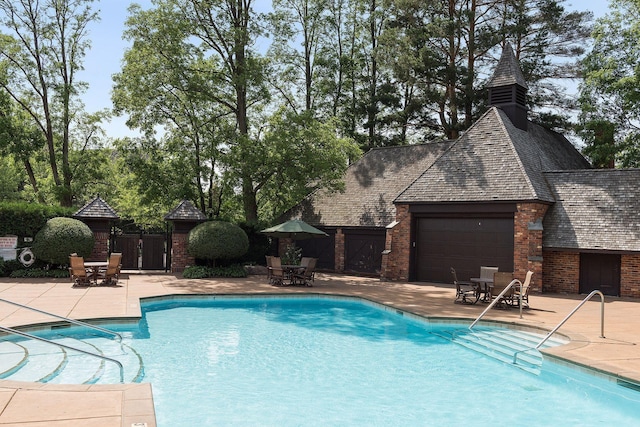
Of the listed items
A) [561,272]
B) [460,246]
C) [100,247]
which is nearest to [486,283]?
[561,272]

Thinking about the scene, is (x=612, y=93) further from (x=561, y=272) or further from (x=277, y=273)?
(x=277, y=273)

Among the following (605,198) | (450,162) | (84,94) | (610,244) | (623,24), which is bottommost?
(610,244)

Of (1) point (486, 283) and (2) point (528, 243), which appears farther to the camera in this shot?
(2) point (528, 243)

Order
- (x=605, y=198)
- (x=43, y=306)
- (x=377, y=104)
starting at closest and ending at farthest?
(x=43, y=306), (x=605, y=198), (x=377, y=104)

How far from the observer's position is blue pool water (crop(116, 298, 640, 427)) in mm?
6797

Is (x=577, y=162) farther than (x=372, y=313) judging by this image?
Yes

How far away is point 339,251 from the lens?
23.9 meters

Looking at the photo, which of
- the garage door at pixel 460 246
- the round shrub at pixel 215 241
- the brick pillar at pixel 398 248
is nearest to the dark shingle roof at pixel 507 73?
the garage door at pixel 460 246

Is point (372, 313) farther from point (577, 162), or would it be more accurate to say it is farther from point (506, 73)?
point (577, 162)

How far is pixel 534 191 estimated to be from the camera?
17422mm

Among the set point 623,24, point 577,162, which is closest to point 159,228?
point 577,162

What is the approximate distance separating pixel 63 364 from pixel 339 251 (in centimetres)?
1641

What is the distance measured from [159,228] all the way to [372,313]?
2236 cm

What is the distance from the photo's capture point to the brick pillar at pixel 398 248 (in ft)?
67.1
